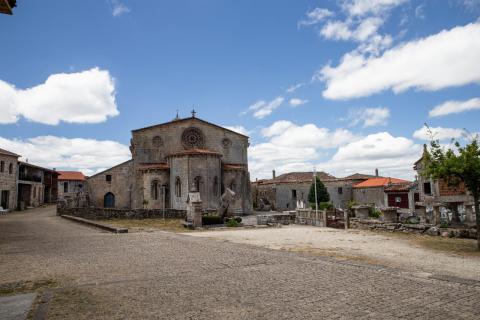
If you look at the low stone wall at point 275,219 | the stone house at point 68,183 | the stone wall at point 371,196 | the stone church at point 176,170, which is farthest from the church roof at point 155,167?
the stone house at point 68,183

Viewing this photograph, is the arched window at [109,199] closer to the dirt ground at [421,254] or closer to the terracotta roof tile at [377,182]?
the dirt ground at [421,254]

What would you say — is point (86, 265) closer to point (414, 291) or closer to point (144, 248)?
point (144, 248)

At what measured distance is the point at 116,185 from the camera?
35750mm

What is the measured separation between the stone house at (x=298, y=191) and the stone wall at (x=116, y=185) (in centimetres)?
2165

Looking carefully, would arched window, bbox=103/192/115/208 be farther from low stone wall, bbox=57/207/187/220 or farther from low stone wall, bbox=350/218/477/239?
low stone wall, bbox=350/218/477/239

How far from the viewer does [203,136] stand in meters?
36.8

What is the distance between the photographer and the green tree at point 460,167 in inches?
428

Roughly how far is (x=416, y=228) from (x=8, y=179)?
132ft

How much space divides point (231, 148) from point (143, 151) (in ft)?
32.3

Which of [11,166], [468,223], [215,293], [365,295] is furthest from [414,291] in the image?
[11,166]

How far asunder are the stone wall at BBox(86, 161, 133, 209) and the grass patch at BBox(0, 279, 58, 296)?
30126 mm

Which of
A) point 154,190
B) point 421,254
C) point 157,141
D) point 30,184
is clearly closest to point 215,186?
point 154,190

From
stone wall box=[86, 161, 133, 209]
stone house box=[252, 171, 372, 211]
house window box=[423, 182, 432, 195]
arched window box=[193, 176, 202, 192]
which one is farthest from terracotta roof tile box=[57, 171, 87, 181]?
house window box=[423, 182, 432, 195]

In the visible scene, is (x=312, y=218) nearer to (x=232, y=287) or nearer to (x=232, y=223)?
(x=232, y=223)
